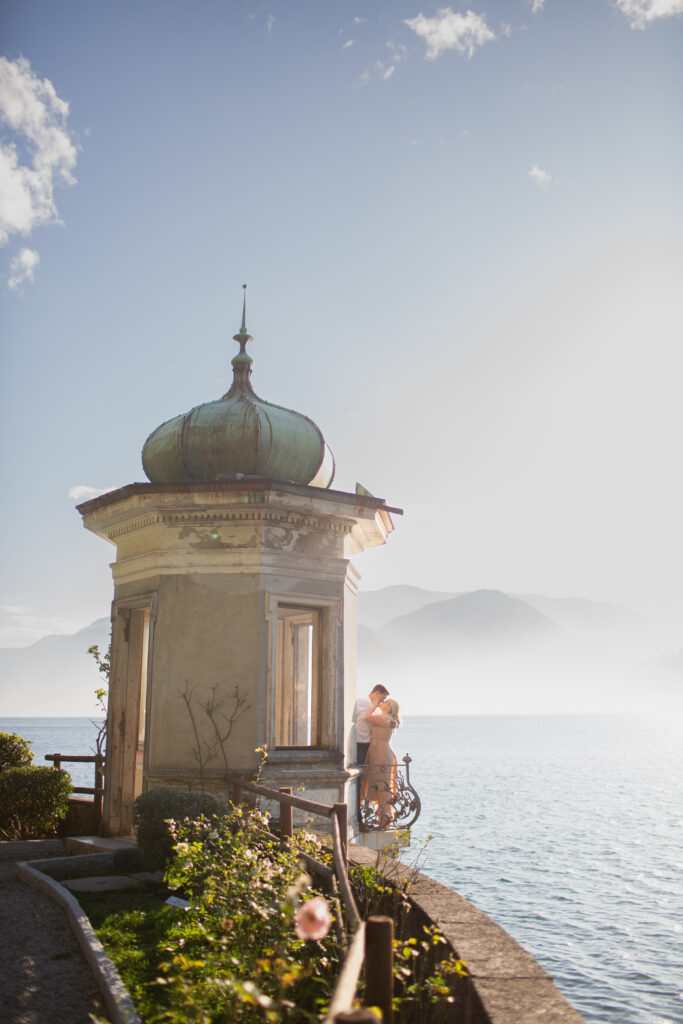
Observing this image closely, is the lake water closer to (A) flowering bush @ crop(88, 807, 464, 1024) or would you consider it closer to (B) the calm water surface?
(B) the calm water surface

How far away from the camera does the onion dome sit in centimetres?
1088

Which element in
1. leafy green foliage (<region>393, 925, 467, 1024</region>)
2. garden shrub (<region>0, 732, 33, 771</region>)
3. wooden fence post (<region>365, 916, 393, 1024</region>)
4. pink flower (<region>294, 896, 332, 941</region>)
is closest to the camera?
pink flower (<region>294, 896, 332, 941</region>)

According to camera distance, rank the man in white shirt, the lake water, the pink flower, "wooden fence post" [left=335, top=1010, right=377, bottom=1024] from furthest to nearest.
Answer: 1. the lake water
2. the man in white shirt
3. the pink flower
4. "wooden fence post" [left=335, top=1010, right=377, bottom=1024]

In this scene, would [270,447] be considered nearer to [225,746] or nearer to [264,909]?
[225,746]

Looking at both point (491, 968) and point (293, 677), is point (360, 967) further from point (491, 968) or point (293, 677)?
point (293, 677)

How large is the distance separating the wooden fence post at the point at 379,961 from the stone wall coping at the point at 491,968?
128 centimetres

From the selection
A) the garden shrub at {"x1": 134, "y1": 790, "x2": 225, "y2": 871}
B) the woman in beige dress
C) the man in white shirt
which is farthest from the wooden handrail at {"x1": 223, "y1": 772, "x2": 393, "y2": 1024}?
the man in white shirt

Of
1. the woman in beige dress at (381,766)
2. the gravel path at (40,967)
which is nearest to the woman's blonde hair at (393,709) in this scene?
the woman in beige dress at (381,766)

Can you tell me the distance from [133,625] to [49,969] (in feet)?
18.7

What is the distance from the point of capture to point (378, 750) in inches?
464

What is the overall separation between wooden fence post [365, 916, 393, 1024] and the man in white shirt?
8453 mm

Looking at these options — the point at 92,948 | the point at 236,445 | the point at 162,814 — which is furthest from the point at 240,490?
the point at 92,948

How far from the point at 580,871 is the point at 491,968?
91.1 feet

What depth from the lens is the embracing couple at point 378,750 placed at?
1143 centimetres
